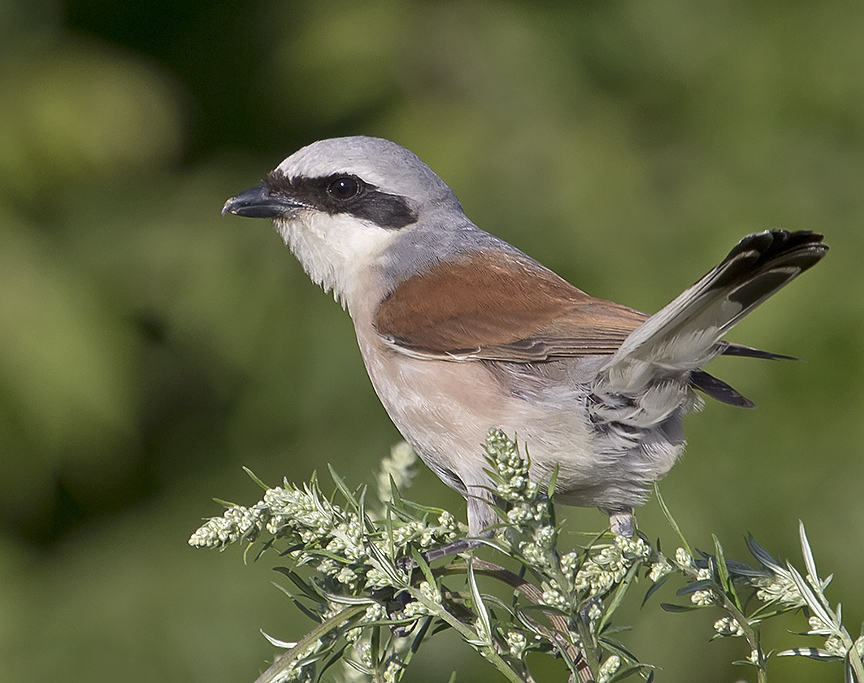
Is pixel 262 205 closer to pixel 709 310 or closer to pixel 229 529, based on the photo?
pixel 709 310

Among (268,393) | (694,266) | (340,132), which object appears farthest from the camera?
(340,132)

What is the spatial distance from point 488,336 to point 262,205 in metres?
0.79

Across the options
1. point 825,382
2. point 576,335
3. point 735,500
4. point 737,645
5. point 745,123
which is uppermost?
point 745,123

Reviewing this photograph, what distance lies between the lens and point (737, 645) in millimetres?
3301

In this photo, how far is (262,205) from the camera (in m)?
2.60

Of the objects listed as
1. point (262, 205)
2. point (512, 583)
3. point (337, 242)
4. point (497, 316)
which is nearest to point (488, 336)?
point (497, 316)

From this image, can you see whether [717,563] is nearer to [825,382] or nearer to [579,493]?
[579,493]

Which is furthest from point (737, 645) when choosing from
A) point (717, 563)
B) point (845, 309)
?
point (717, 563)

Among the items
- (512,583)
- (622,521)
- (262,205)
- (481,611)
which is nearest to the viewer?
(481,611)

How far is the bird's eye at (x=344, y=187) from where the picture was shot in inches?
102

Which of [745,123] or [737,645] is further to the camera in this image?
[745,123]

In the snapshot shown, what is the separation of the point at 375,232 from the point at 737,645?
6.36 feet

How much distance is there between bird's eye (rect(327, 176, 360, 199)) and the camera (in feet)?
8.49

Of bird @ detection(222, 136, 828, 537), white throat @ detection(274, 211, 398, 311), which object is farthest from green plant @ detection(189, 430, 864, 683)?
white throat @ detection(274, 211, 398, 311)
